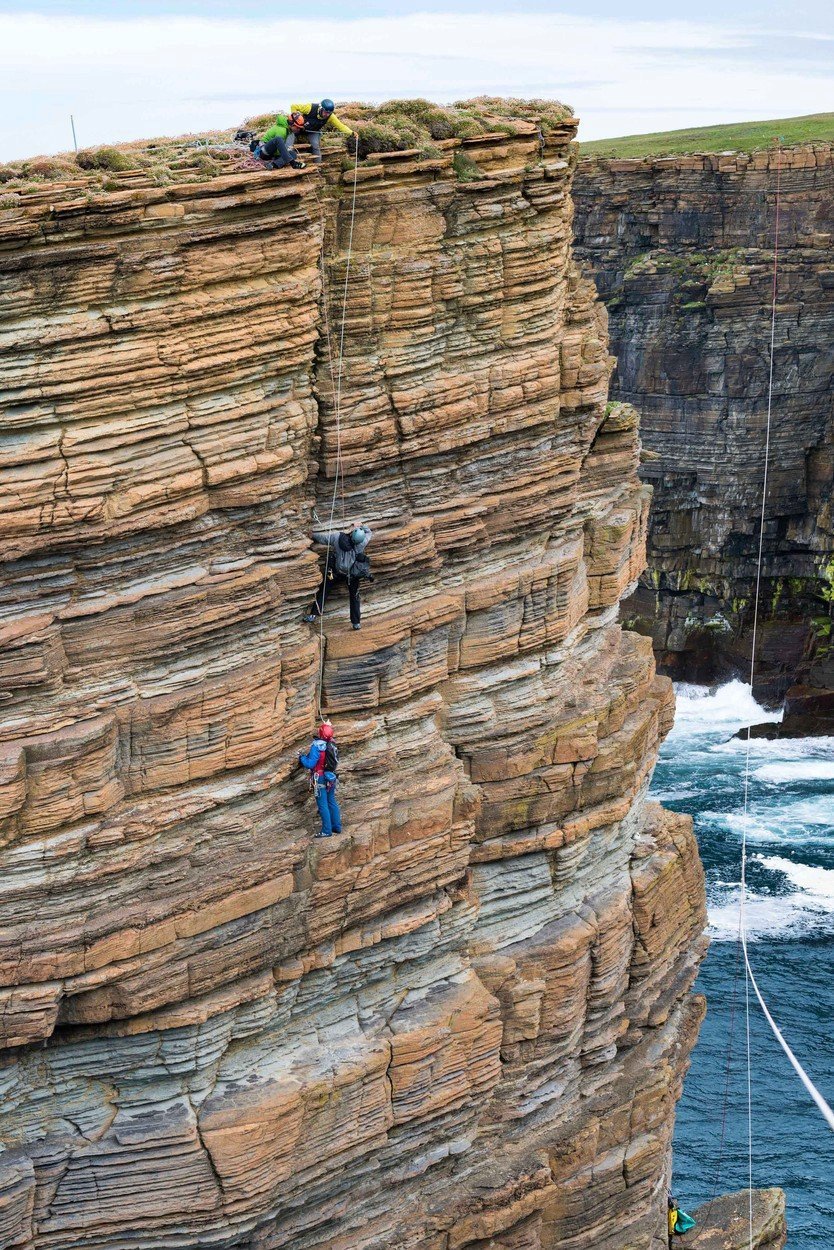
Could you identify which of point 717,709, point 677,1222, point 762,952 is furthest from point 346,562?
point 717,709

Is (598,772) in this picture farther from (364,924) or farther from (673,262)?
(673,262)

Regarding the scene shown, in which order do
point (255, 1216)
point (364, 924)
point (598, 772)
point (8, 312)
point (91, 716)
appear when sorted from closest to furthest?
point (8, 312) → point (91, 716) → point (255, 1216) → point (364, 924) → point (598, 772)

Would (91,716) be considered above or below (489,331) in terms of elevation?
below

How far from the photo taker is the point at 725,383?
88062 mm

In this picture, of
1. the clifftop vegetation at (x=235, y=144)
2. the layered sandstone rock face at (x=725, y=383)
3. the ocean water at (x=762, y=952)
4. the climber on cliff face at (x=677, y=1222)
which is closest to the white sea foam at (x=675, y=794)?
the ocean water at (x=762, y=952)


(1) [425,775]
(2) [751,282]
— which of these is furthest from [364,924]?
(2) [751,282]

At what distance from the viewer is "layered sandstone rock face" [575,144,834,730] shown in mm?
87250

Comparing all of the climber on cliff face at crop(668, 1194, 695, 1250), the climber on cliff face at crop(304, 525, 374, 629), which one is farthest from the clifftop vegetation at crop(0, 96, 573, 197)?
the climber on cliff face at crop(668, 1194, 695, 1250)

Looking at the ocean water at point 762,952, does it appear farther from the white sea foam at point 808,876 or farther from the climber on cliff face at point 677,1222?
the climber on cliff face at point 677,1222

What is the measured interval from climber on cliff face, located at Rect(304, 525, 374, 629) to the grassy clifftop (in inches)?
2816

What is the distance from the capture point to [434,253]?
27.2 metres

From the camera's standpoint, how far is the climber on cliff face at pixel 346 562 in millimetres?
25922

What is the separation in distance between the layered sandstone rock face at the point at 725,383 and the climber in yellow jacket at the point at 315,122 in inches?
2527

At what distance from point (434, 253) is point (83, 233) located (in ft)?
23.5
